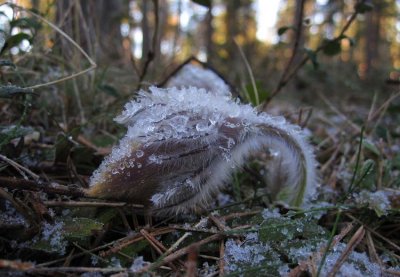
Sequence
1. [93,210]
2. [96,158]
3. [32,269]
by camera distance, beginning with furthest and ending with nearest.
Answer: [96,158], [93,210], [32,269]

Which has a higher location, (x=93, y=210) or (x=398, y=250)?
(x=93, y=210)

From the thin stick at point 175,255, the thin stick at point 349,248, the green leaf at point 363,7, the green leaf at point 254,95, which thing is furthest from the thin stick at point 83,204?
the green leaf at point 363,7

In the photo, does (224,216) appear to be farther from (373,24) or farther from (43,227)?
(373,24)

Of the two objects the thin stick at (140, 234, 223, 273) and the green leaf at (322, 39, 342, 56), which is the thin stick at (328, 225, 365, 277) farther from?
the green leaf at (322, 39, 342, 56)

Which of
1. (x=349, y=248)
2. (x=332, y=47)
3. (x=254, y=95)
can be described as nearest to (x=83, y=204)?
(x=349, y=248)

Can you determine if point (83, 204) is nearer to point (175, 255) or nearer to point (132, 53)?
point (175, 255)

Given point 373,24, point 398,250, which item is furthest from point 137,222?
point 373,24

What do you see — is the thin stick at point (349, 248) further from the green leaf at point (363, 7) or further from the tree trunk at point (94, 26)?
the tree trunk at point (94, 26)
